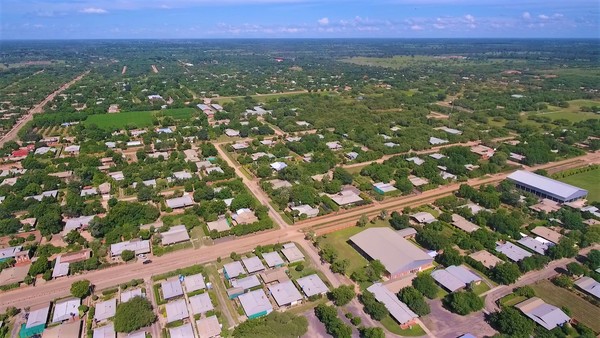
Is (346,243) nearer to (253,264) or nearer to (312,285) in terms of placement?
(312,285)

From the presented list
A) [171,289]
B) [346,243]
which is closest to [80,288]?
[171,289]

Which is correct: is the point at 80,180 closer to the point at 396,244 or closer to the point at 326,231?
the point at 326,231

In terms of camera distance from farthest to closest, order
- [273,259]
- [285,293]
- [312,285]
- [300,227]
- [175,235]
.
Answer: [300,227] < [175,235] < [273,259] < [312,285] < [285,293]

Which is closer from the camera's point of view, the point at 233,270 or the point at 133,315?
the point at 133,315

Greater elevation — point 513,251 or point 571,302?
point 513,251

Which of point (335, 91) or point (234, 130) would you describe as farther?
point (335, 91)

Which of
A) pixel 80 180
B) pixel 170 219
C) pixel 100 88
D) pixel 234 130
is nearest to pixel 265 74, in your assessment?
pixel 100 88

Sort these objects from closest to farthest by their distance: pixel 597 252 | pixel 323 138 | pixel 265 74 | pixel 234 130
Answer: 1. pixel 597 252
2. pixel 323 138
3. pixel 234 130
4. pixel 265 74
